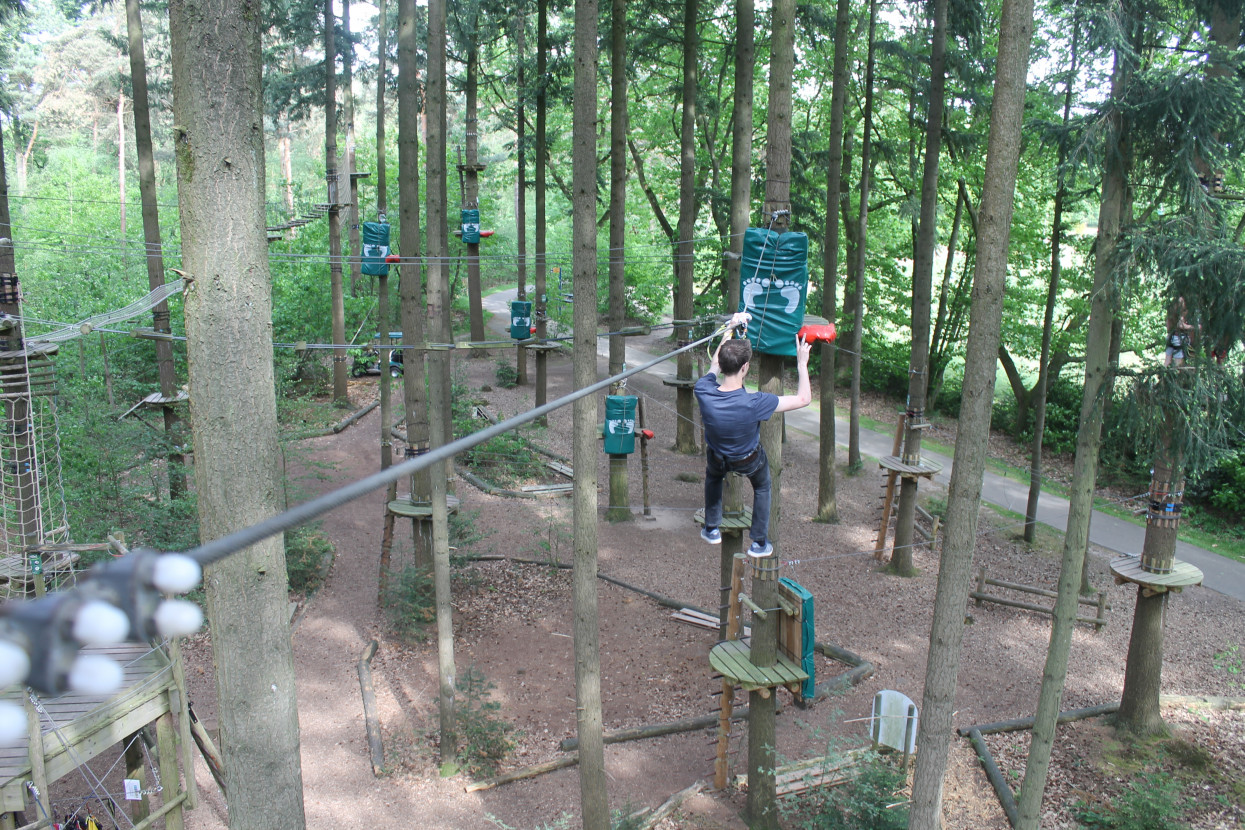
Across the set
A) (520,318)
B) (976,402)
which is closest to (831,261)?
(520,318)

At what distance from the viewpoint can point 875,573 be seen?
13.7 meters

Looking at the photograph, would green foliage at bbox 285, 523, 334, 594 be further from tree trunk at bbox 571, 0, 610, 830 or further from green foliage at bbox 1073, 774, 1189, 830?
green foliage at bbox 1073, 774, 1189, 830

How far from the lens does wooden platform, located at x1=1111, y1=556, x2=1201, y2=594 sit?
8.70m

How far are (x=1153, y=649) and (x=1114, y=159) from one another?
5.58m

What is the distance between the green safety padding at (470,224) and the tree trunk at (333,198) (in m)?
2.86

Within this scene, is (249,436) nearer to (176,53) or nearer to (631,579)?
(176,53)

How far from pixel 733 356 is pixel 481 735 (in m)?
5.96

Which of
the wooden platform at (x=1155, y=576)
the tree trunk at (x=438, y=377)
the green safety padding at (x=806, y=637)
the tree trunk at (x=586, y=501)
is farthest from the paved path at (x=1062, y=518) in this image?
the green safety padding at (x=806, y=637)

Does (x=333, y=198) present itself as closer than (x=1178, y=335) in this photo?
No

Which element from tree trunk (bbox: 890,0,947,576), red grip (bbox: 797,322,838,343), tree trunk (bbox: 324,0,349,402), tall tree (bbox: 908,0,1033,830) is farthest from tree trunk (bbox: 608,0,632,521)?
tall tree (bbox: 908,0,1033,830)

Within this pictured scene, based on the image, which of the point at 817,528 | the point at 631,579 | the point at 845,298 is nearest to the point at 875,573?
the point at 817,528

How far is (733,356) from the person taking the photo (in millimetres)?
5340

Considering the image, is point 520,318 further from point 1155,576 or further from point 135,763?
point 1155,576

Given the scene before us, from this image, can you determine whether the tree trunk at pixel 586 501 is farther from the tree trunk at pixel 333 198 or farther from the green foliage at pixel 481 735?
the tree trunk at pixel 333 198
